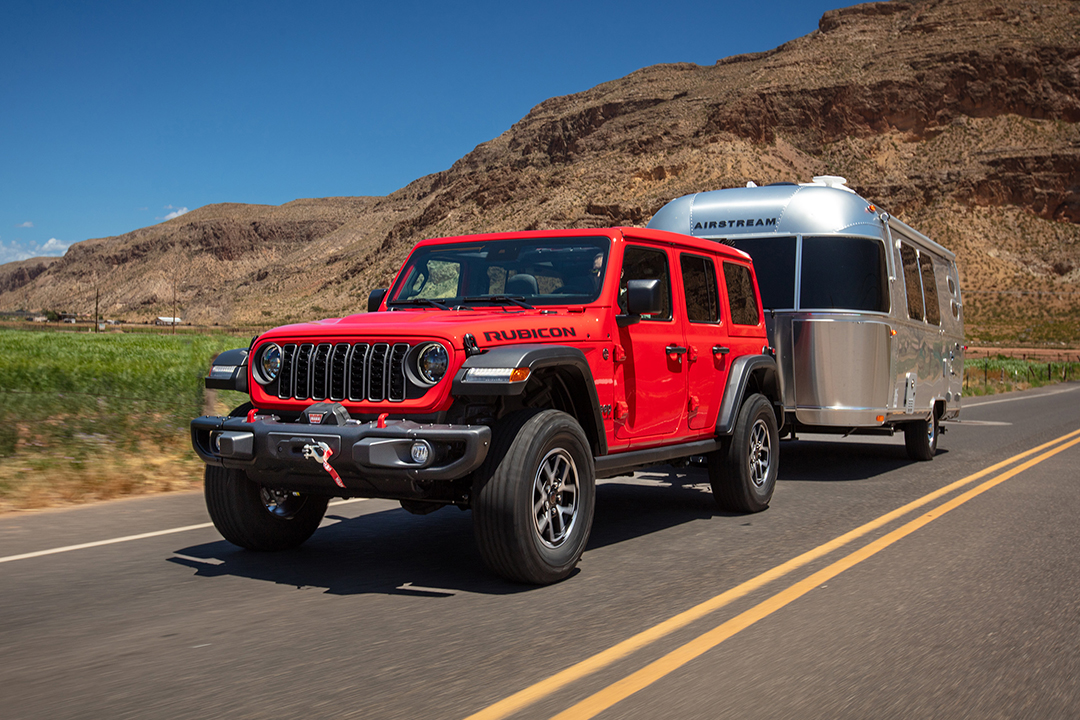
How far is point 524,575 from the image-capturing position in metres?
5.52

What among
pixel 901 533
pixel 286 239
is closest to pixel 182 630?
pixel 901 533

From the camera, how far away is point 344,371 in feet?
18.6

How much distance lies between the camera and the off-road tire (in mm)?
5363

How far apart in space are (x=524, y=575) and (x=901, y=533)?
347 cm

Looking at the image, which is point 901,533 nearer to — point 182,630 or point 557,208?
point 182,630

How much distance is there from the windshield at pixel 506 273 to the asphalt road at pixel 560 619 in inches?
68.8

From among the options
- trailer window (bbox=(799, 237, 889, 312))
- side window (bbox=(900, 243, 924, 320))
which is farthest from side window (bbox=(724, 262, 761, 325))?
side window (bbox=(900, 243, 924, 320))

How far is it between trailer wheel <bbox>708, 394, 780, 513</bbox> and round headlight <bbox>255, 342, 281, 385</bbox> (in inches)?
148

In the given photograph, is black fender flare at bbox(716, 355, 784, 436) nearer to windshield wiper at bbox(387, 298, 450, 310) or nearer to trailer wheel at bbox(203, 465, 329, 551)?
windshield wiper at bbox(387, 298, 450, 310)

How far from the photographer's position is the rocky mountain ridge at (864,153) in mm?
91312

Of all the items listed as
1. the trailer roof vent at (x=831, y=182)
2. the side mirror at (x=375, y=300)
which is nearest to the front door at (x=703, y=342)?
the side mirror at (x=375, y=300)

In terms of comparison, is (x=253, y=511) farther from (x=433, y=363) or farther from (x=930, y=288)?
(x=930, y=288)

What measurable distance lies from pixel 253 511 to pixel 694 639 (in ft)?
10.1

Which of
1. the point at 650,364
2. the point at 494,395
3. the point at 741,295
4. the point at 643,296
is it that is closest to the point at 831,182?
the point at 741,295
